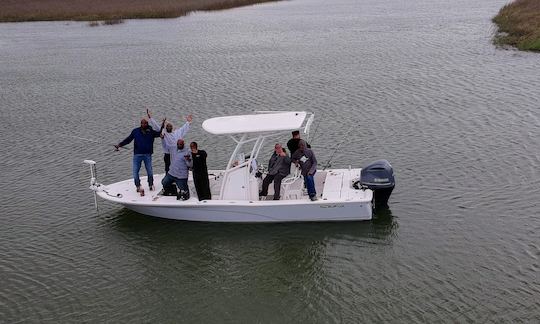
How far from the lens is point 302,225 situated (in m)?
14.5

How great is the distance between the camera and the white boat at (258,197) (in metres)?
14.3

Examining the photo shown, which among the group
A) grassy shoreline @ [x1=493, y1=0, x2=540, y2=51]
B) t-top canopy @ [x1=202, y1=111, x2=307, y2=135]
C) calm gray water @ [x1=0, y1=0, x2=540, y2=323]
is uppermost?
grassy shoreline @ [x1=493, y1=0, x2=540, y2=51]

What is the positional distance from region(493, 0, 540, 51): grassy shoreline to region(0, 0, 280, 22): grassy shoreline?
1188 inches

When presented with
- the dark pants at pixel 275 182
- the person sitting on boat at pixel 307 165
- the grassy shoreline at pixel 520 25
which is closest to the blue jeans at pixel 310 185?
the person sitting on boat at pixel 307 165

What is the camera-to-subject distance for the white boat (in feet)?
46.8

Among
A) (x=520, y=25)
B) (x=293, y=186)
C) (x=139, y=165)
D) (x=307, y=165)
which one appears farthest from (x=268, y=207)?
(x=520, y=25)

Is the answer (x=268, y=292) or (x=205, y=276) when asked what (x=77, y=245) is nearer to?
(x=205, y=276)

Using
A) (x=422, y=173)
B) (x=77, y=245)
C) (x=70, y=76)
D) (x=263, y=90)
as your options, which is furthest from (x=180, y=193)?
(x=70, y=76)

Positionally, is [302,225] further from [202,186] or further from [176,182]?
[176,182]

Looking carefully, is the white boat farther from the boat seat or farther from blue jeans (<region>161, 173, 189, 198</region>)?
blue jeans (<region>161, 173, 189, 198</region>)

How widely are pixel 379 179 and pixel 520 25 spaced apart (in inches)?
1113

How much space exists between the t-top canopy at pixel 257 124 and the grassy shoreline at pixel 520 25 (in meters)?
22.7

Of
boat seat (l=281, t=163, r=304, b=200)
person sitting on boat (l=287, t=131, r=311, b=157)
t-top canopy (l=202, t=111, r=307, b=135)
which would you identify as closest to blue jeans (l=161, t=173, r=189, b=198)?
t-top canopy (l=202, t=111, r=307, b=135)

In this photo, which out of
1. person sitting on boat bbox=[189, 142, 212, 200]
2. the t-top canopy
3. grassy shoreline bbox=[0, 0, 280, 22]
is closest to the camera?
the t-top canopy
